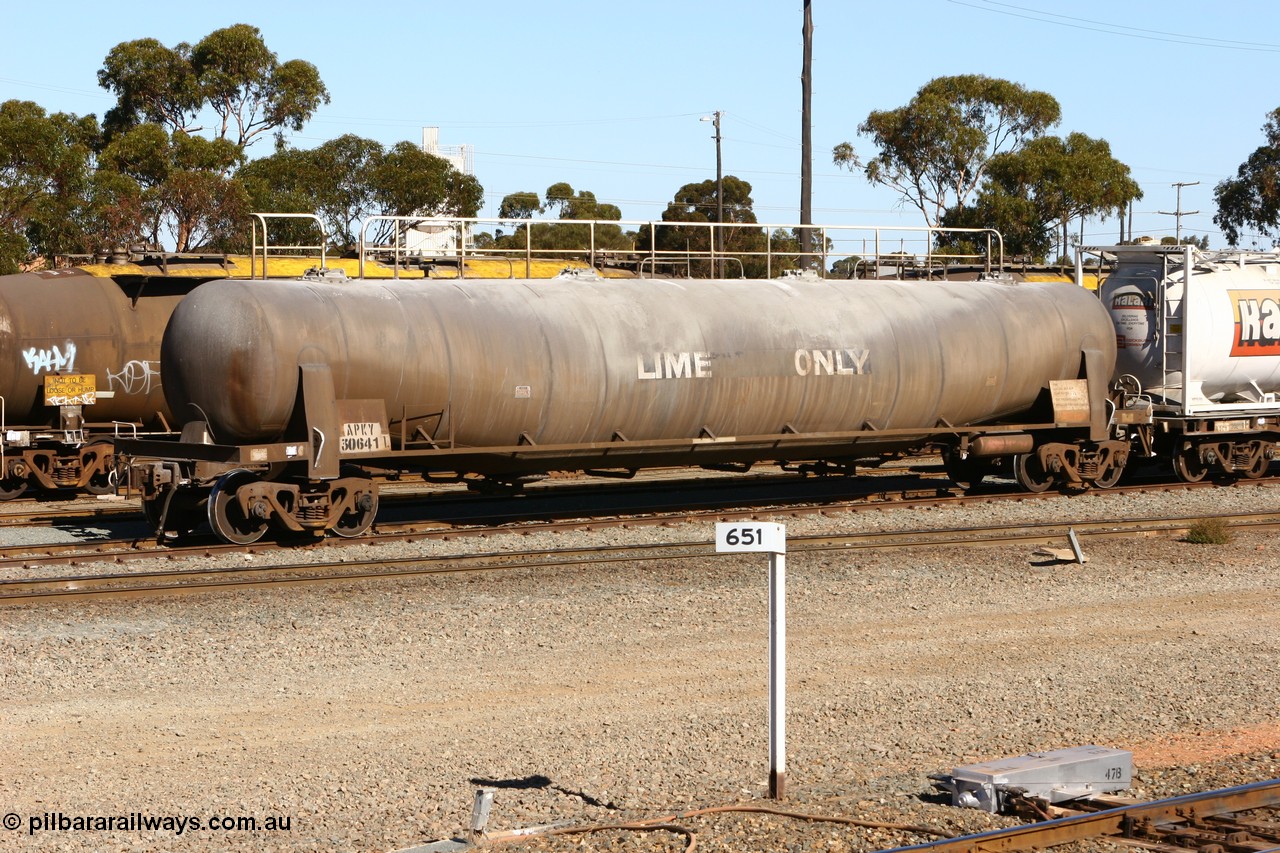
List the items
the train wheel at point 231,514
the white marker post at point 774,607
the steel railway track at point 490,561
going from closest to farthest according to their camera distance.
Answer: the white marker post at point 774,607 → the steel railway track at point 490,561 → the train wheel at point 231,514

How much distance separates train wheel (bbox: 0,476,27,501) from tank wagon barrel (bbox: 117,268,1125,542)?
650cm

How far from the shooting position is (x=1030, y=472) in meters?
22.0

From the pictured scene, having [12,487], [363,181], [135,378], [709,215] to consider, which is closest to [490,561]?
[135,378]

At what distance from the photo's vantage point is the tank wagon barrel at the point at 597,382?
16.3 metres

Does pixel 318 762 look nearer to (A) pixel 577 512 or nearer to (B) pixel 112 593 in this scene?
(B) pixel 112 593

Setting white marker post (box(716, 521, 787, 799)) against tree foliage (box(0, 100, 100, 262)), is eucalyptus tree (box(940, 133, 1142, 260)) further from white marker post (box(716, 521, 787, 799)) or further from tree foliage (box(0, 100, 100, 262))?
white marker post (box(716, 521, 787, 799))

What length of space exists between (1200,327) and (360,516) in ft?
45.5

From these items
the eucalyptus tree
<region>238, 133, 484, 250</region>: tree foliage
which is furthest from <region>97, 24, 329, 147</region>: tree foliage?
the eucalyptus tree

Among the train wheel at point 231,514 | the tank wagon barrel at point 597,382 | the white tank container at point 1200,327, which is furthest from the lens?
the white tank container at point 1200,327

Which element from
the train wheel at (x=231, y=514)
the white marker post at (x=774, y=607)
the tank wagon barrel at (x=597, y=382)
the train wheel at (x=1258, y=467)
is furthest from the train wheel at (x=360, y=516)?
the train wheel at (x=1258, y=467)

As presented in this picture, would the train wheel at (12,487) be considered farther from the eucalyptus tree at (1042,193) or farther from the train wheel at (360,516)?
the eucalyptus tree at (1042,193)

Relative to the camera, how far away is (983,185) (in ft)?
207

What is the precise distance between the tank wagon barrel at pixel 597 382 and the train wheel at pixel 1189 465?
1779 millimetres

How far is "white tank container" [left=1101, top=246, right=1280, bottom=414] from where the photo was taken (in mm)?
22750
